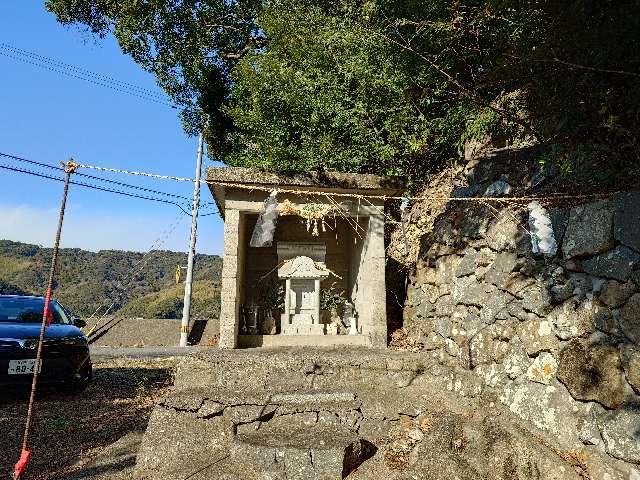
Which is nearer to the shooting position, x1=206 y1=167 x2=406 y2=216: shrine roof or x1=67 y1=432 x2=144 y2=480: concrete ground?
x1=67 y1=432 x2=144 y2=480: concrete ground

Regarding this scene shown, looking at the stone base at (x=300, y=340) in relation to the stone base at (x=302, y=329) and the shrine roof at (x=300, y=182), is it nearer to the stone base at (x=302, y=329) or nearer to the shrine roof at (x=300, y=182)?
the stone base at (x=302, y=329)

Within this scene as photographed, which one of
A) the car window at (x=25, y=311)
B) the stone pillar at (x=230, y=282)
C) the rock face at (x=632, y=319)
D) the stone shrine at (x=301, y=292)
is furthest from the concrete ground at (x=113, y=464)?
the rock face at (x=632, y=319)

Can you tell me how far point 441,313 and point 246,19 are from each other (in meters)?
12.6

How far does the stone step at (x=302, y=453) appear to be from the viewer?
371 cm

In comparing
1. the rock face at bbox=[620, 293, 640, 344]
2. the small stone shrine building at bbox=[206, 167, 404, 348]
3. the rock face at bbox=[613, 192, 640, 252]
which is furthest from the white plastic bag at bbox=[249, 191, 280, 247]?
the rock face at bbox=[620, 293, 640, 344]

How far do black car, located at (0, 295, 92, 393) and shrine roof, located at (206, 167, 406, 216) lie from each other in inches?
132

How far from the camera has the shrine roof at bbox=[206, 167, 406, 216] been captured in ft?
20.0

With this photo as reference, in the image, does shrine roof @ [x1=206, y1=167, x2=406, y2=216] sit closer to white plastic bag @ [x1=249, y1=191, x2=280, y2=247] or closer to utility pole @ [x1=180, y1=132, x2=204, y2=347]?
white plastic bag @ [x1=249, y1=191, x2=280, y2=247]

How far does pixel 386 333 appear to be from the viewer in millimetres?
6312

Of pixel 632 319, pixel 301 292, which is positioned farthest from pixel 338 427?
pixel 301 292

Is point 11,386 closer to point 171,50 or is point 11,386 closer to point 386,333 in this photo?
point 386,333

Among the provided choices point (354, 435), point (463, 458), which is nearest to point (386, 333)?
point (354, 435)

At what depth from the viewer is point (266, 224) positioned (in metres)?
5.87

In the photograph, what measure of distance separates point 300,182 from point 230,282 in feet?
5.90
